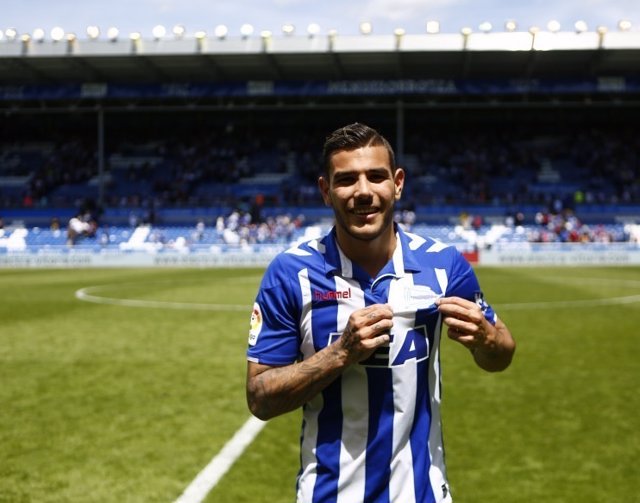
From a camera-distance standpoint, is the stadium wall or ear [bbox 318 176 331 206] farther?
the stadium wall

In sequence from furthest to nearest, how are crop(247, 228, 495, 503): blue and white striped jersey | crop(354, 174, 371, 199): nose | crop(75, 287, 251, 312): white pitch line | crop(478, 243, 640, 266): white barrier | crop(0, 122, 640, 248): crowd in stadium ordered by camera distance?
crop(0, 122, 640, 248): crowd in stadium → crop(478, 243, 640, 266): white barrier → crop(75, 287, 251, 312): white pitch line → crop(247, 228, 495, 503): blue and white striped jersey → crop(354, 174, 371, 199): nose

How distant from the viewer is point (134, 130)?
157 ft

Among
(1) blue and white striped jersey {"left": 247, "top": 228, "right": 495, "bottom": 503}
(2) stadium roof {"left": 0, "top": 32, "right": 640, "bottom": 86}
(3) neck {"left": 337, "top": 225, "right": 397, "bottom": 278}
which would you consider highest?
(2) stadium roof {"left": 0, "top": 32, "right": 640, "bottom": 86}

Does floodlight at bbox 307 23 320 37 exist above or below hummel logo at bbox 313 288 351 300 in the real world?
above

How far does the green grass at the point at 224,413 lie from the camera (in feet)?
16.5

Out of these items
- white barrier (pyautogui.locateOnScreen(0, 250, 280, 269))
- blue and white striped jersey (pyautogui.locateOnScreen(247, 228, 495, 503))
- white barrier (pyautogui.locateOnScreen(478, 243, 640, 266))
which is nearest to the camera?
blue and white striped jersey (pyautogui.locateOnScreen(247, 228, 495, 503))

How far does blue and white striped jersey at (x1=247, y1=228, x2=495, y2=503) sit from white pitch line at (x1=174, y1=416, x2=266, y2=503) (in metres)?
2.43

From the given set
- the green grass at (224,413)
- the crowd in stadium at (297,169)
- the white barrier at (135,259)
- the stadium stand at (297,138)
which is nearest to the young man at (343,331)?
the green grass at (224,413)

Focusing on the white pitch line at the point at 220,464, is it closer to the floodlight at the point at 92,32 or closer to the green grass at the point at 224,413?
the green grass at the point at 224,413

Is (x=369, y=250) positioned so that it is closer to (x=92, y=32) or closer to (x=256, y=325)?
(x=256, y=325)

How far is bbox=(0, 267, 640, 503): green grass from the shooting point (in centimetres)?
503

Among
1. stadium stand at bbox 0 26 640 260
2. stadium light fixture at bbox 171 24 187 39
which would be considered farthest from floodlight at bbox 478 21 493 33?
stadium light fixture at bbox 171 24 187 39

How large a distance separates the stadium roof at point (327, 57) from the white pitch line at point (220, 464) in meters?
32.0

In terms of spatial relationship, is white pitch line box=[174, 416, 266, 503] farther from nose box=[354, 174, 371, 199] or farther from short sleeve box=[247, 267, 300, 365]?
nose box=[354, 174, 371, 199]
